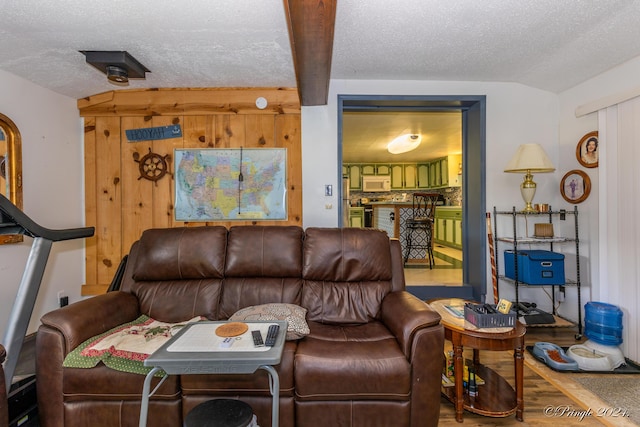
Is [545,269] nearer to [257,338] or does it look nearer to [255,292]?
[255,292]

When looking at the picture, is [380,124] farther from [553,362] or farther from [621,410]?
[621,410]

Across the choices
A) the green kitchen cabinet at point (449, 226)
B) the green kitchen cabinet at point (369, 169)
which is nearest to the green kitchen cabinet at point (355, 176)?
the green kitchen cabinet at point (369, 169)

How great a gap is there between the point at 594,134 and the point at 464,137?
1063mm

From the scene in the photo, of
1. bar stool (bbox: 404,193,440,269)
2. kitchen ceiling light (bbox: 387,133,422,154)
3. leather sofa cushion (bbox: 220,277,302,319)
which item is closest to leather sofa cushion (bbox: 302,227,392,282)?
leather sofa cushion (bbox: 220,277,302,319)

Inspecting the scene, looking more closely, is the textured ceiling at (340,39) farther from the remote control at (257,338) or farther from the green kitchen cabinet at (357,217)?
the green kitchen cabinet at (357,217)

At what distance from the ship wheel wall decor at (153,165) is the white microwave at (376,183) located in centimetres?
585

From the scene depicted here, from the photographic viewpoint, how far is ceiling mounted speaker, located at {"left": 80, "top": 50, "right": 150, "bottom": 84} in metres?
2.27

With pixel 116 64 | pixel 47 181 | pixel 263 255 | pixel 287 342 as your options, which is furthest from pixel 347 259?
pixel 47 181

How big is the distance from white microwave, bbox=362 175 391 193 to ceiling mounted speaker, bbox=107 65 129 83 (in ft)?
21.1

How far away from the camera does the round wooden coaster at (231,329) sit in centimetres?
136

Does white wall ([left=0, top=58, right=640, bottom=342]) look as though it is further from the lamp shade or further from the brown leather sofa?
the brown leather sofa

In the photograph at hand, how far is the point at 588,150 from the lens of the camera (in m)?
2.80

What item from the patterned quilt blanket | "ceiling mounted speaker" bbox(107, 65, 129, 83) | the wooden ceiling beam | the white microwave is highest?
"ceiling mounted speaker" bbox(107, 65, 129, 83)

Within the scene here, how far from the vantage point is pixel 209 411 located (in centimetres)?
125
